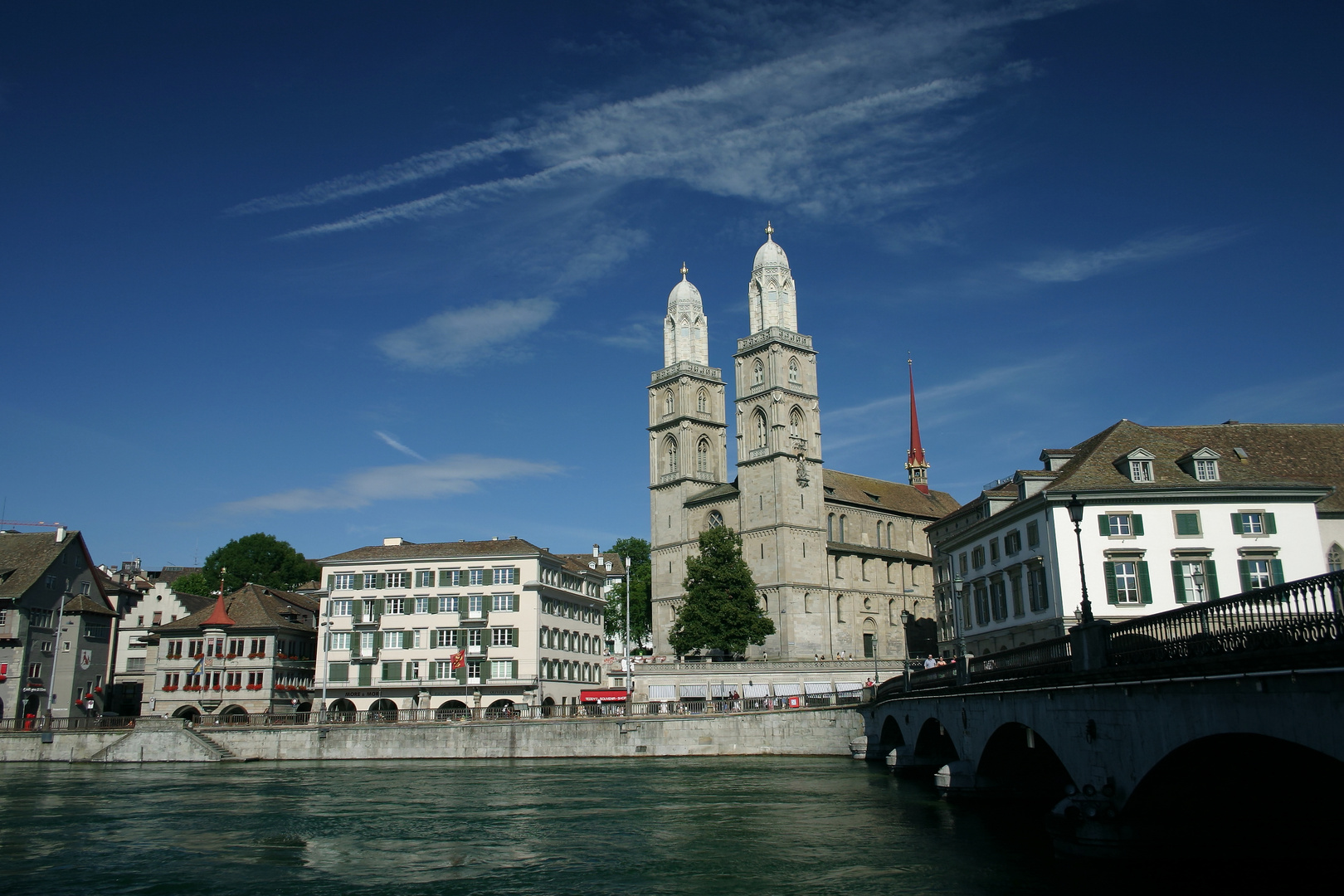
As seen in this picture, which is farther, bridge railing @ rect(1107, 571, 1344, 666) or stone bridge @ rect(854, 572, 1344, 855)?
stone bridge @ rect(854, 572, 1344, 855)

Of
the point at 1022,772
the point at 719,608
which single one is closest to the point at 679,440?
the point at 719,608

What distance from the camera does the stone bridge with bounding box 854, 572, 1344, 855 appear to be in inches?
581

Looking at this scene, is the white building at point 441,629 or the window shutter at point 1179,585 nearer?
the window shutter at point 1179,585

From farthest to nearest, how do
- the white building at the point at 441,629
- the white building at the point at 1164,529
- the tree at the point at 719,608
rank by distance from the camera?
the tree at the point at 719,608, the white building at the point at 441,629, the white building at the point at 1164,529

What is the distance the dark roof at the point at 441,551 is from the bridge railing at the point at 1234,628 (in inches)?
2364

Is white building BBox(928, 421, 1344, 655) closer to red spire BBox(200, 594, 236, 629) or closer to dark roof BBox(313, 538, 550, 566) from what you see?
dark roof BBox(313, 538, 550, 566)

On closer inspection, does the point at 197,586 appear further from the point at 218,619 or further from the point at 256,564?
the point at 218,619

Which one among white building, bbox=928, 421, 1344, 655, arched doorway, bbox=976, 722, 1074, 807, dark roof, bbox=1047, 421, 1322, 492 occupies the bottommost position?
arched doorway, bbox=976, 722, 1074, 807

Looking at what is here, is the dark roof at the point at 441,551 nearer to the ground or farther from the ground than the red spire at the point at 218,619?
farther from the ground

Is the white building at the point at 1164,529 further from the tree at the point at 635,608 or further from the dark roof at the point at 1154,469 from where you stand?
the tree at the point at 635,608

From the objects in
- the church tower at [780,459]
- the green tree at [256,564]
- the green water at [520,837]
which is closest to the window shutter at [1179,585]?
the green water at [520,837]

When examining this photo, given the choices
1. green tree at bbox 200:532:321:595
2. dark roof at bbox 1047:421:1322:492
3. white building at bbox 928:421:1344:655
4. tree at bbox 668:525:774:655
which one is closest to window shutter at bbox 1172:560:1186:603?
white building at bbox 928:421:1344:655

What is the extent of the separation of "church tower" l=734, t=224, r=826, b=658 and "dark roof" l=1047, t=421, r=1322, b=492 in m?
44.8

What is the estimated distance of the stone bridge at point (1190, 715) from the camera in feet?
48.4
